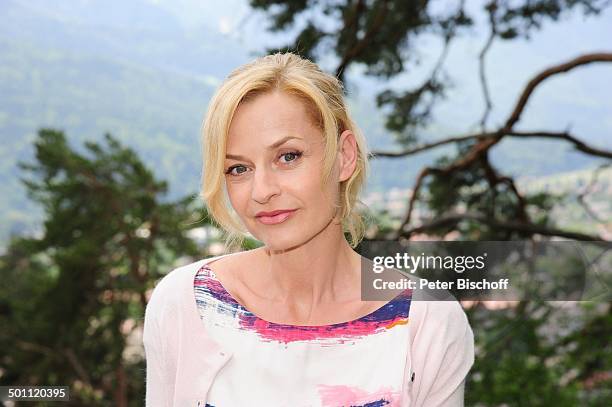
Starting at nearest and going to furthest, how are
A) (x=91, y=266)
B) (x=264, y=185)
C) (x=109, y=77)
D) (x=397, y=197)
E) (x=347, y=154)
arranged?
(x=264, y=185) < (x=347, y=154) < (x=397, y=197) < (x=91, y=266) < (x=109, y=77)

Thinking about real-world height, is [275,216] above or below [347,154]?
below

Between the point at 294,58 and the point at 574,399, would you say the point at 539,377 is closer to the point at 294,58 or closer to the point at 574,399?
the point at 574,399

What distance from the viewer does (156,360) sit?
3.84 feet

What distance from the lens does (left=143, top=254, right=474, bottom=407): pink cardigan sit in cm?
111

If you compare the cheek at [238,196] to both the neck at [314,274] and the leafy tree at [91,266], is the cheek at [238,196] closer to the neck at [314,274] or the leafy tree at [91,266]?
the neck at [314,274]

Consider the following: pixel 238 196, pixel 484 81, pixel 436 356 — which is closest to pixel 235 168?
pixel 238 196

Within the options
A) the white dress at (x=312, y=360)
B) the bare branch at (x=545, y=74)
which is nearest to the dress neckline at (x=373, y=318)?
the white dress at (x=312, y=360)

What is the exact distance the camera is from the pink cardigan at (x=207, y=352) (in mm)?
1105

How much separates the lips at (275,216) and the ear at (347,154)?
0.43 ft

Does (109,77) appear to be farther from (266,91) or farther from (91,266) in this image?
(266,91)

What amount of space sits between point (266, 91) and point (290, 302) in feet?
1.23

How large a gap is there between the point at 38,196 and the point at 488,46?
3784 mm

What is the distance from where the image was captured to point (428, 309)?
1128 millimetres

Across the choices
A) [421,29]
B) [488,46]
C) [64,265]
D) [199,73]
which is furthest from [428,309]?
[199,73]
